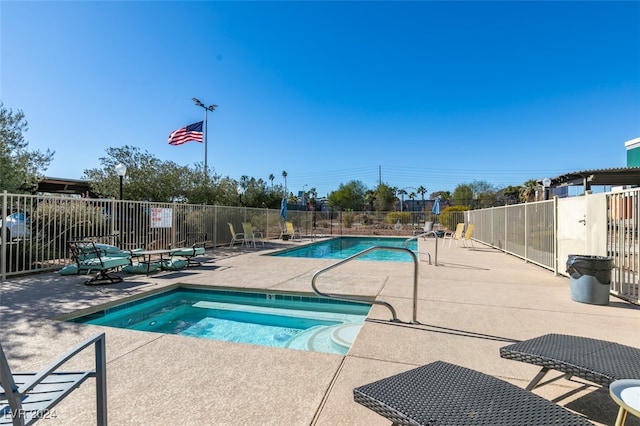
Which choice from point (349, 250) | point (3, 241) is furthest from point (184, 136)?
point (349, 250)

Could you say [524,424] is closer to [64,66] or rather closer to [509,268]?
[509,268]

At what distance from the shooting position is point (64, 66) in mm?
9078

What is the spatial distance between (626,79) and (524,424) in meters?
19.9

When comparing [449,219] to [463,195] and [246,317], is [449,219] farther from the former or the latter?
[463,195]

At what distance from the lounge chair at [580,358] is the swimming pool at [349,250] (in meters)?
7.29

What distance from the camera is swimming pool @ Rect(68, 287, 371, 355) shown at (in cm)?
405

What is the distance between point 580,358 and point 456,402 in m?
1.10

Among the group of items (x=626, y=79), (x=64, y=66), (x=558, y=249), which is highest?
(x=626, y=79)

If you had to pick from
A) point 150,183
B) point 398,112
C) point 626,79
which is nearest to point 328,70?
point 398,112

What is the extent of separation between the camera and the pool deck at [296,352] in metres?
1.96

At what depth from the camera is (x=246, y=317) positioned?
4812 mm

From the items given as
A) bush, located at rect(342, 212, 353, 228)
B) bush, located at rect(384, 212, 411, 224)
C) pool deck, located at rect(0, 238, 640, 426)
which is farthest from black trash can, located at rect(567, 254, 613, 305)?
bush, located at rect(342, 212, 353, 228)

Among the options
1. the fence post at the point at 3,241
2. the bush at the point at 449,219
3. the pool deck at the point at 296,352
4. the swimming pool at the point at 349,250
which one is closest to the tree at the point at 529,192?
the bush at the point at 449,219

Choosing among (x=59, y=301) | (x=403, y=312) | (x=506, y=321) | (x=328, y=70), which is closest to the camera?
(x=506, y=321)
